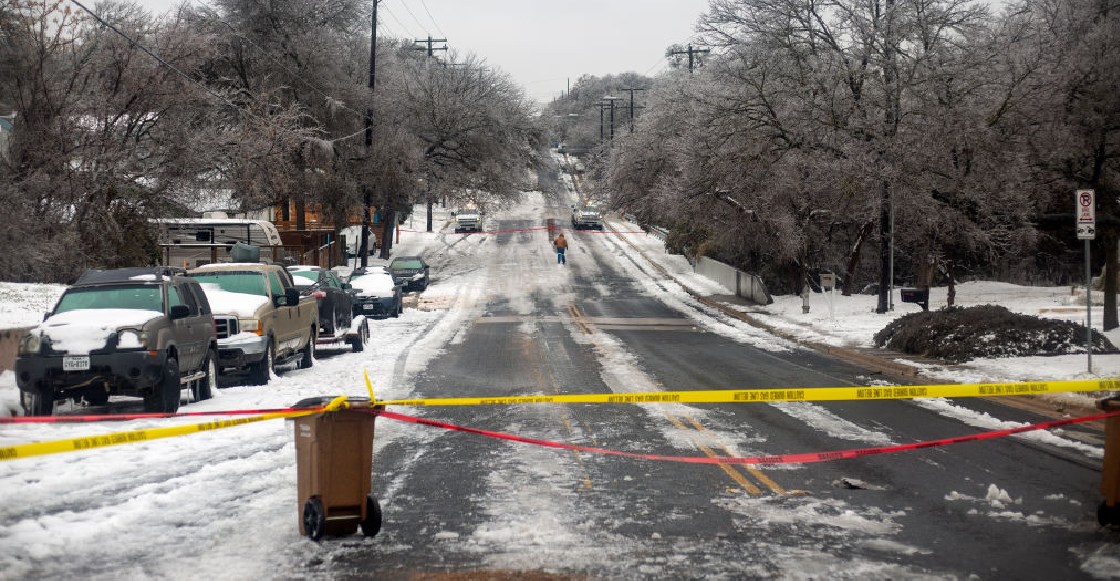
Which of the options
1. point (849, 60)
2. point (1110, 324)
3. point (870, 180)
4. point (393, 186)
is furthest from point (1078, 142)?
point (393, 186)

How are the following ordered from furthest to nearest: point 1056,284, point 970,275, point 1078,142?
point 970,275 < point 1056,284 < point 1078,142

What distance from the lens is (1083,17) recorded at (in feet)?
76.3

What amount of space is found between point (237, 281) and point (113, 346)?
546 centimetres

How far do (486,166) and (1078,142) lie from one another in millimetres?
37058

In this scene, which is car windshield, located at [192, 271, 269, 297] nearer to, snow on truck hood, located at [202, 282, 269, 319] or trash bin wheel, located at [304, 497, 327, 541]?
snow on truck hood, located at [202, 282, 269, 319]

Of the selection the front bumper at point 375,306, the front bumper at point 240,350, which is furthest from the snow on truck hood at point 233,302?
the front bumper at point 375,306

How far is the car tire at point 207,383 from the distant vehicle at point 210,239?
67.2 ft

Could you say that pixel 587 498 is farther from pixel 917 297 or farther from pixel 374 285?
pixel 374 285

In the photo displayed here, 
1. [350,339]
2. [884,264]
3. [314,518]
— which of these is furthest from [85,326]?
[884,264]

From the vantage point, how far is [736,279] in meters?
40.2

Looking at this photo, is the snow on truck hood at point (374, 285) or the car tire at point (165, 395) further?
the snow on truck hood at point (374, 285)

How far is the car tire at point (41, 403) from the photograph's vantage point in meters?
11.6

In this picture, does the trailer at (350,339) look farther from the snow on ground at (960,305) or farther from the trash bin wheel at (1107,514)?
the trash bin wheel at (1107,514)

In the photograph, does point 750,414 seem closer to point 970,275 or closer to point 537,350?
point 537,350
